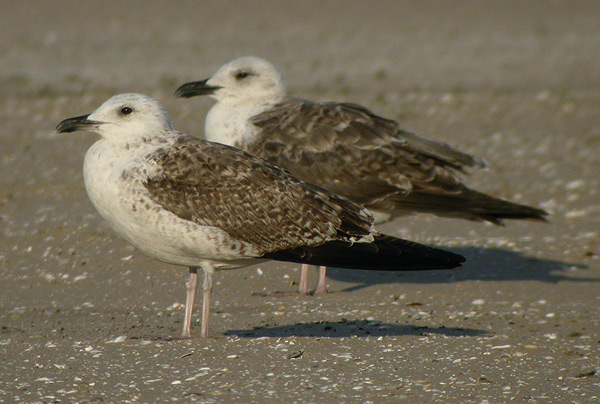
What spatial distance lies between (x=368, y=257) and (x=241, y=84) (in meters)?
3.27

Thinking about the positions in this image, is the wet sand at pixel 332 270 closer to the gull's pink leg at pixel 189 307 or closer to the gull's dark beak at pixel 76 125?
the gull's pink leg at pixel 189 307

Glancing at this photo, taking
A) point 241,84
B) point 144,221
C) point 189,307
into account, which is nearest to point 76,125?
point 144,221

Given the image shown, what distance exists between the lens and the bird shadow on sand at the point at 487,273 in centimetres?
936

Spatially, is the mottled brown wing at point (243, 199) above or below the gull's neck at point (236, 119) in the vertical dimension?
below

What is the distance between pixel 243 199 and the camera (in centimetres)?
688

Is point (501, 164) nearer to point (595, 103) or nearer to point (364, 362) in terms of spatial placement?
point (595, 103)

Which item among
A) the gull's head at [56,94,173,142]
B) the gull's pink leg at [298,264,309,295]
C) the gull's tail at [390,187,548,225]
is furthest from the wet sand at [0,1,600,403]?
the gull's head at [56,94,173,142]

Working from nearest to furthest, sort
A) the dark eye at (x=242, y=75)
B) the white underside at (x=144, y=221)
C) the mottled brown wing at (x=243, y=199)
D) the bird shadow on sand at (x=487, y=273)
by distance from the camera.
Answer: the white underside at (x=144, y=221), the mottled brown wing at (x=243, y=199), the bird shadow on sand at (x=487, y=273), the dark eye at (x=242, y=75)

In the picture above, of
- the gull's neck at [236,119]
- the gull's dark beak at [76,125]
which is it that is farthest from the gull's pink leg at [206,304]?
the gull's neck at [236,119]

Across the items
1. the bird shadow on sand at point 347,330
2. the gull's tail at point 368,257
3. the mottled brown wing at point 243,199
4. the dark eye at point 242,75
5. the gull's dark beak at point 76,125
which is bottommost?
the bird shadow on sand at point 347,330

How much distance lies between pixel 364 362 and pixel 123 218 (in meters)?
1.87

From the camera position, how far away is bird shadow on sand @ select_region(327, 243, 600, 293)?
936 centimetres

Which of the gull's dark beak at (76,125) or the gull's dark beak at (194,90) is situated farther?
the gull's dark beak at (194,90)

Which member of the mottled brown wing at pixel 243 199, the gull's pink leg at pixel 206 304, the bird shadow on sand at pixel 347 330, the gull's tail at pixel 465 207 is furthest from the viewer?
the gull's tail at pixel 465 207
